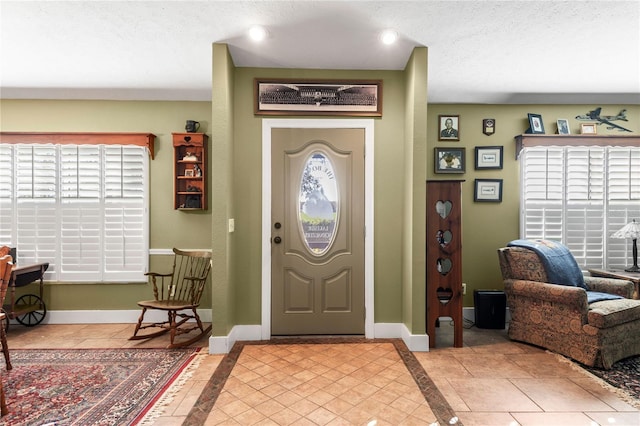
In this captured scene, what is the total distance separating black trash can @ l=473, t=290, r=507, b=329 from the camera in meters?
3.86

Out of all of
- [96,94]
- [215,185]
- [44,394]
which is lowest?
[44,394]

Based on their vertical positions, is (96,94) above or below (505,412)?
above

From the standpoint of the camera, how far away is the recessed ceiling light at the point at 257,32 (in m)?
2.77

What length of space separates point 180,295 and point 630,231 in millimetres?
5221

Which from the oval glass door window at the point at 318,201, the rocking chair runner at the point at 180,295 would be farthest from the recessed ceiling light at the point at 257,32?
the rocking chair runner at the point at 180,295

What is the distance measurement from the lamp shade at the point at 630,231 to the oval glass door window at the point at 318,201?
3256mm

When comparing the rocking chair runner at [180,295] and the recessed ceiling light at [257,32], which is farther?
the rocking chair runner at [180,295]

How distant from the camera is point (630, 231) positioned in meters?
3.80

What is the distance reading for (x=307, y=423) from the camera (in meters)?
2.08

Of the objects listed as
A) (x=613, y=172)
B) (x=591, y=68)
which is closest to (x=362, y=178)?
(x=591, y=68)

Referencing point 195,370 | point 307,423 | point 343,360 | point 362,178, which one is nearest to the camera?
point 307,423

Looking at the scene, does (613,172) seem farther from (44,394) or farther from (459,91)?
(44,394)

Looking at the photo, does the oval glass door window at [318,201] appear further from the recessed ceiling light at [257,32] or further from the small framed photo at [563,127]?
the small framed photo at [563,127]

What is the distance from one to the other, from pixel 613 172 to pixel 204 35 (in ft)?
16.0
